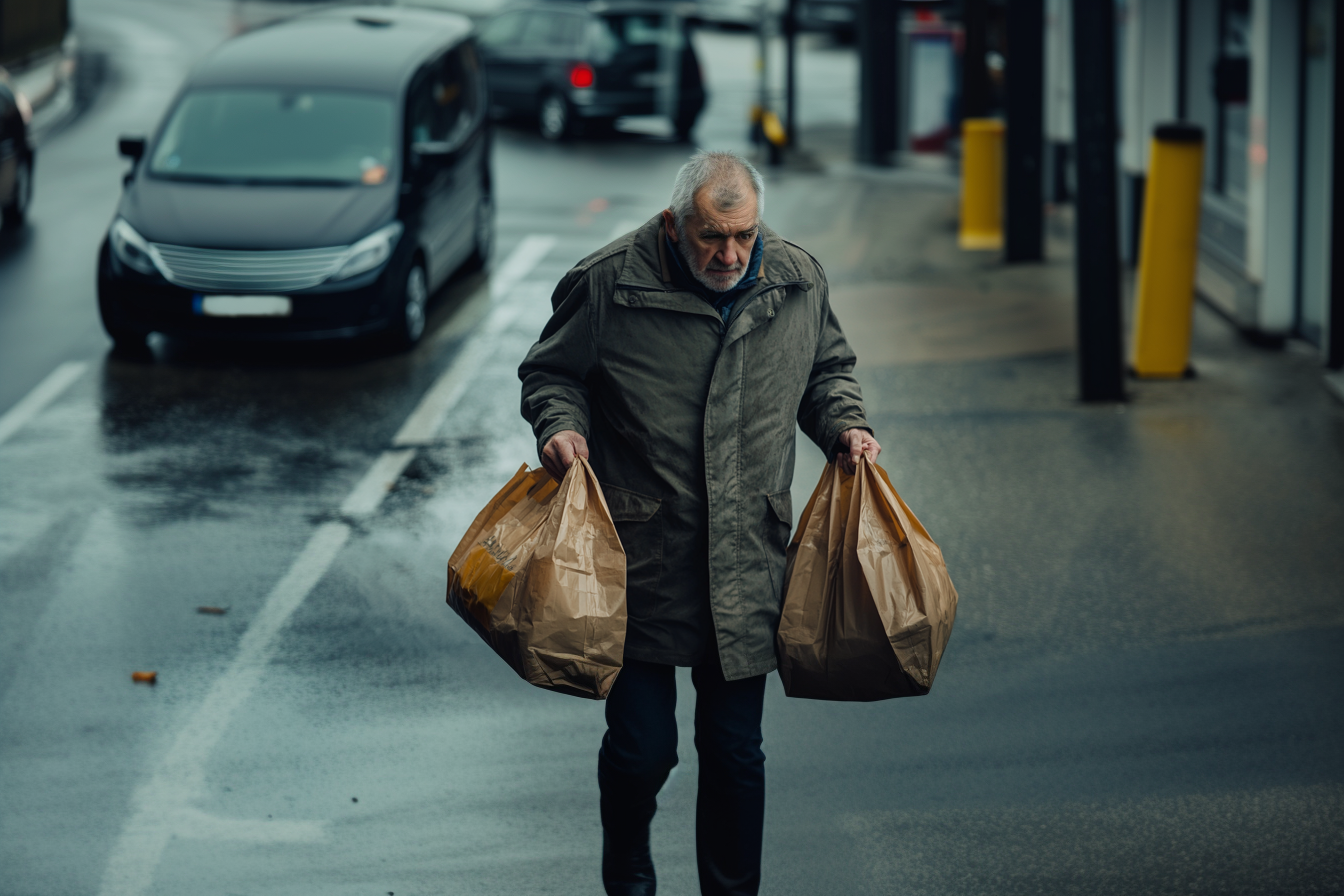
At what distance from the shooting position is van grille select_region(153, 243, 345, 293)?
34.6ft

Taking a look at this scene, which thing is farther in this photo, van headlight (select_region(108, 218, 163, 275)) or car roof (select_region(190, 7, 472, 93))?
car roof (select_region(190, 7, 472, 93))

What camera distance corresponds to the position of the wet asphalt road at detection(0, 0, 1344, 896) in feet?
15.7

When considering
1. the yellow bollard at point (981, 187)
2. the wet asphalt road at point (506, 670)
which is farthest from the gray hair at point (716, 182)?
the yellow bollard at point (981, 187)

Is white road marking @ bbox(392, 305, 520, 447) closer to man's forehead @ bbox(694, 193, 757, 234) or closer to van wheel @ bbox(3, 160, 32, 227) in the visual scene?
van wheel @ bbox(3, 160, 32, 227)

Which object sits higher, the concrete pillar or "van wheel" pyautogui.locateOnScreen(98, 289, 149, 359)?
the concrete pillar

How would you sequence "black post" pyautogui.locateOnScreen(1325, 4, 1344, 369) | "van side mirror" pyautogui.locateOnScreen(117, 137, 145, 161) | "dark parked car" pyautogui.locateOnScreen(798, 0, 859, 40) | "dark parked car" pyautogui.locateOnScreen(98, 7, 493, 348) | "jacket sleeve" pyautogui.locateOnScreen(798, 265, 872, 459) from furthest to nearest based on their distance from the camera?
"dark parked car" pyautogui.locateOnScreen(798, 0, 859, 40) < "van side mirror" pyautogui.locateOnScreen(117, 137, 145, 161) < "dark parked car" pyautogui.locateOnScreen(98, 7, 493, 348) < "black post" pyautogui.locateOnScreen(1325, 4, 1344, 369) < "jacket sleeve" pyautogui.locateOnScreen(798, 265, 872, 459)

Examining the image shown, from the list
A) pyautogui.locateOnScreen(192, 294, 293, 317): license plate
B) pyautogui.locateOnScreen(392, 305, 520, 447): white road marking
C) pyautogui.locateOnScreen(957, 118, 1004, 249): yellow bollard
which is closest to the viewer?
pyautogui.locateOnScreen(392, 305, 520, 447): white road marking

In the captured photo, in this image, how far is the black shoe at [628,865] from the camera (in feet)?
13.7

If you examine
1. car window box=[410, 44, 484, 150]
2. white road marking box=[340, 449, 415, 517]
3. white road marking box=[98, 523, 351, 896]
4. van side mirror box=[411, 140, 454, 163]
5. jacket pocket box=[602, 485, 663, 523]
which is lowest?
white road marking box=[98, 523, 351, 896]

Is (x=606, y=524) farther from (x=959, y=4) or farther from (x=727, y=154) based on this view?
(x=959, y=4)

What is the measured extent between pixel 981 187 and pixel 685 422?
490 inches

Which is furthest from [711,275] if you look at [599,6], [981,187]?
[599,6]

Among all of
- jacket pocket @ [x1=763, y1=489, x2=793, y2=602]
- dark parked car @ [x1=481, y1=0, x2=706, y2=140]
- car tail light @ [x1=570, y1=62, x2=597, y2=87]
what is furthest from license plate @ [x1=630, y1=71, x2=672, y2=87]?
jacket pocket @ [x1=763, y1=489, x2=793, y2=602]

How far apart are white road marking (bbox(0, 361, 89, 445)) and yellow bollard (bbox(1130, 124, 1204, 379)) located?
6361mm
